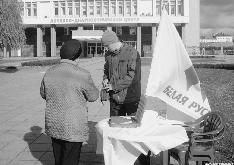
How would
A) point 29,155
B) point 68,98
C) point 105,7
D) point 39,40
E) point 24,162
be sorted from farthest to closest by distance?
point 39,40, point 105,7, point 29,155, point 24,162, point 68,98

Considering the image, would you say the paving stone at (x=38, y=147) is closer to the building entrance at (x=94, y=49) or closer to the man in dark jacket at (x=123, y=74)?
the man in dark jacket at (x=123, y=74)

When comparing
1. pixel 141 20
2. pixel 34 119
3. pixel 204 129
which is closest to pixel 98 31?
pixel 141 20

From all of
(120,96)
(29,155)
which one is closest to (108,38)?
(120,96)

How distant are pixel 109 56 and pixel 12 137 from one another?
2.89 metres

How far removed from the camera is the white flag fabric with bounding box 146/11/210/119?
422 centimetres

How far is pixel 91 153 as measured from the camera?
5738 mm

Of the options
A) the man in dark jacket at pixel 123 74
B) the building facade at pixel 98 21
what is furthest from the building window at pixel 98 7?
the man in dark jacket at pixel 123 74

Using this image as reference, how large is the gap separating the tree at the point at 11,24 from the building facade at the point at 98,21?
35.9 metres

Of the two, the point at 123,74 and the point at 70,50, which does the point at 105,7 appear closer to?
the point at 123,74

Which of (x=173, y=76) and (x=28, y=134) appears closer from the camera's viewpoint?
(x=173, y=76)

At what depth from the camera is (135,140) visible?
3867mm

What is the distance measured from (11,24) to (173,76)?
65.0ft

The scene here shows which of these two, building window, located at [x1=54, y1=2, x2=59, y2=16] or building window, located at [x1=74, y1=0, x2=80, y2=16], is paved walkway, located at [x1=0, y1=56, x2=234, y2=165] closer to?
building window, located at [x1=74, y1=0, x2=80, y2=16]

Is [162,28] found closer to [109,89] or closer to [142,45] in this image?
[109,89]
